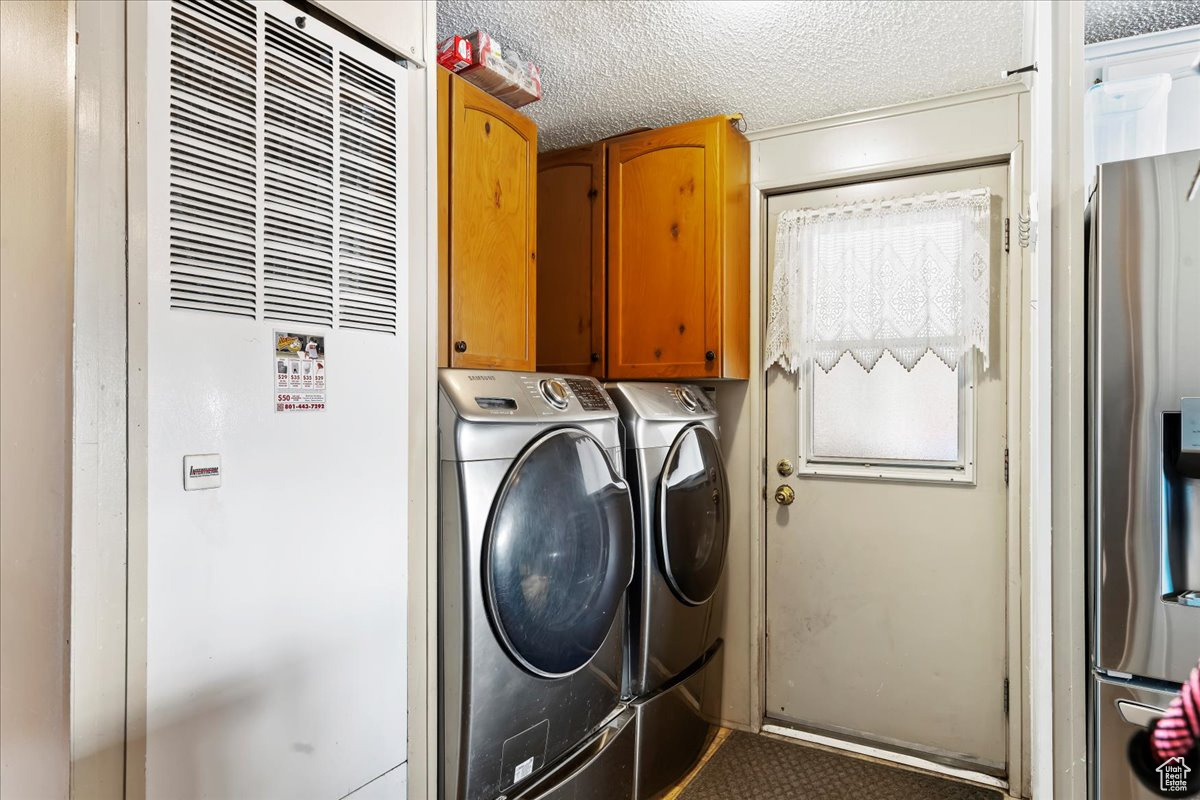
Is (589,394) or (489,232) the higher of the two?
(489,232)

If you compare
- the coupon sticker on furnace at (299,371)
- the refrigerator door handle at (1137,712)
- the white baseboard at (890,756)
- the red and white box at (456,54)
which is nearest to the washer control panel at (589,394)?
the coupon sticker on furnace at (299,371)

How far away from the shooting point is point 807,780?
7.63ft

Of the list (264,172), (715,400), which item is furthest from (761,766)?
(264,172)

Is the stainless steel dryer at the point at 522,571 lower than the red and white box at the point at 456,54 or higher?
lower


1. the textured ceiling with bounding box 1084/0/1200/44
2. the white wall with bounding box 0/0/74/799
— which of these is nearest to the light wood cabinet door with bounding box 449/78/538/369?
the white wall with bounding box 0/0/74/799

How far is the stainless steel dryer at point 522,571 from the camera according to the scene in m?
1.45

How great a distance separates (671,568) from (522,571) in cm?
74

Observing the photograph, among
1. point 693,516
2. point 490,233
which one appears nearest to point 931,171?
point 693,516

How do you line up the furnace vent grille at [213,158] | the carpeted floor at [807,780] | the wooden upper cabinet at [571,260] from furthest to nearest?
the wooden upper cabinet at [571,260] → the carpeted floor at [807,780] → the furnace vent grille at [213,158]

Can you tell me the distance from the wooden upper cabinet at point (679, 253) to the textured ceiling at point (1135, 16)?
3.53 ft

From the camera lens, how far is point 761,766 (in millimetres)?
2420

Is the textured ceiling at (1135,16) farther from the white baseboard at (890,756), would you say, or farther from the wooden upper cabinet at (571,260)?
the white baseboard at (890,756)

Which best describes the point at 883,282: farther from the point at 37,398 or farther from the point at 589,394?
the point at 37,398

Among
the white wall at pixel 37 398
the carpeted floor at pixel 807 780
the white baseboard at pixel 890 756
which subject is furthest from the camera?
the white baseboard at pixel 890 756
